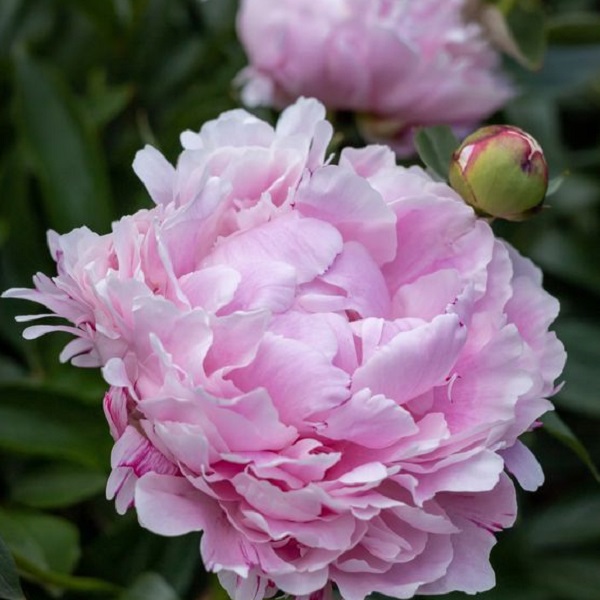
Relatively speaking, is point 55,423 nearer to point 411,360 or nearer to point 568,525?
point 411,360

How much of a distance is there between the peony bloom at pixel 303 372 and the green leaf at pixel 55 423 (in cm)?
24

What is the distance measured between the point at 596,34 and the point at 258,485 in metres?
0.77

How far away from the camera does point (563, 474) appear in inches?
43.3

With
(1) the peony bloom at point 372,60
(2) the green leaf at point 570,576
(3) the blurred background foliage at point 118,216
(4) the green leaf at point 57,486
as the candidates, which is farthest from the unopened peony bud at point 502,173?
(2) the green leaf at point 570,576

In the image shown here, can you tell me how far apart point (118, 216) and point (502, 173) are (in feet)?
1.73

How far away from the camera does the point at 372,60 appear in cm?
82

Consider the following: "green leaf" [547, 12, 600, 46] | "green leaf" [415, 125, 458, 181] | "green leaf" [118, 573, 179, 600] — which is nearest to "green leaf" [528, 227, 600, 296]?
"green leaf" [547, 12, 600, 46]

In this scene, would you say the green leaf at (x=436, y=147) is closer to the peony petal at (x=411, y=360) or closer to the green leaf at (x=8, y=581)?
the peony petal at (x=411, y=360)

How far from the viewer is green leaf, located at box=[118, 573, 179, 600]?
28.2 inches

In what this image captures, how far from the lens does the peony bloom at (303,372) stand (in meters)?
0.45

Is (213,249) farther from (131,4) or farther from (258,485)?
(131,4)

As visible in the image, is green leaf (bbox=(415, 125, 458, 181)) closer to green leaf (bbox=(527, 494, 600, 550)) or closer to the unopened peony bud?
the unopened peony bud

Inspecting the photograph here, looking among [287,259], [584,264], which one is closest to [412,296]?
[287,259]

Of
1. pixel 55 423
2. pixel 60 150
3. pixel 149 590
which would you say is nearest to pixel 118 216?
pixel 60 150
